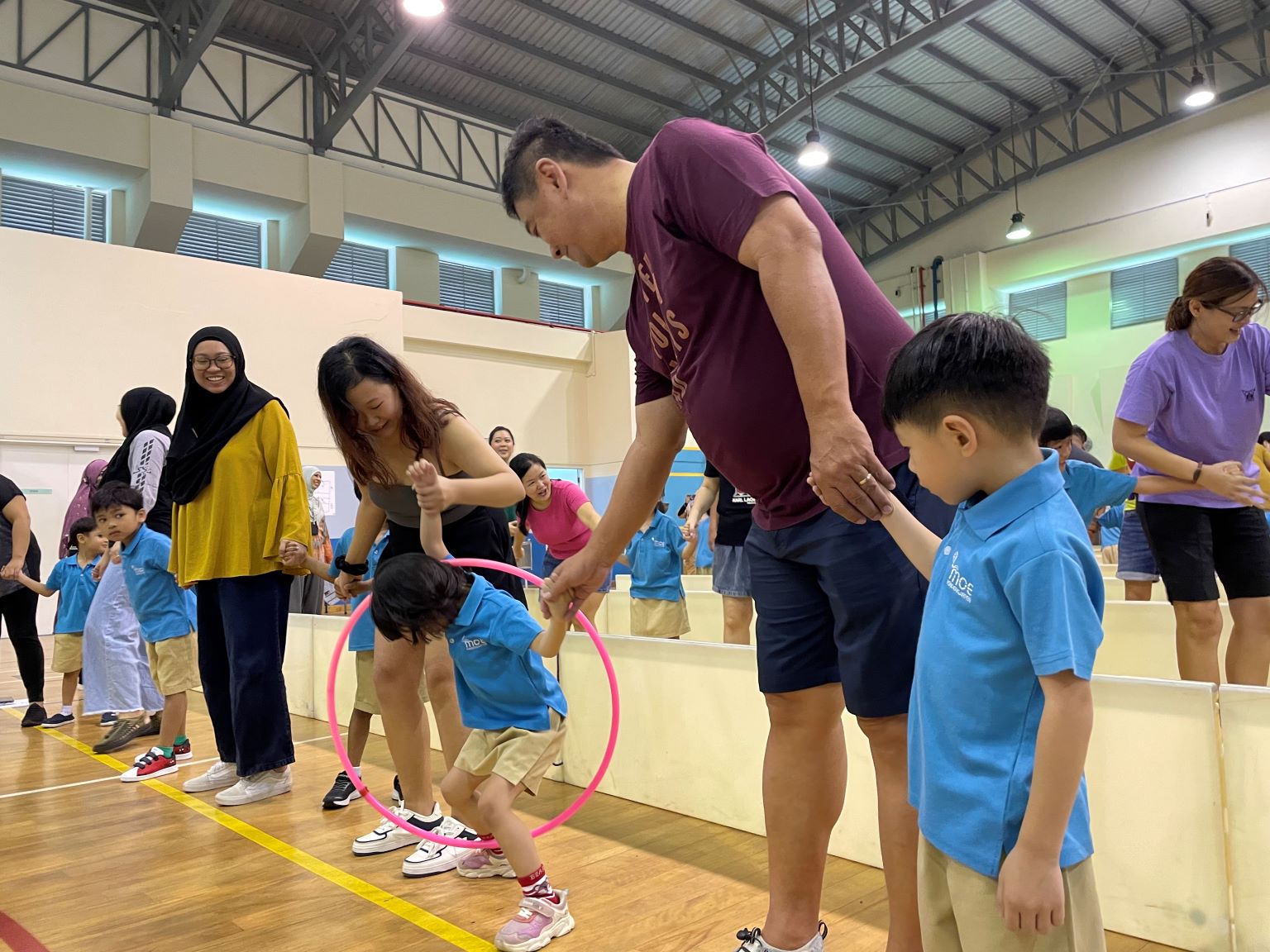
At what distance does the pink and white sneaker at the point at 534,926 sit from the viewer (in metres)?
2.10

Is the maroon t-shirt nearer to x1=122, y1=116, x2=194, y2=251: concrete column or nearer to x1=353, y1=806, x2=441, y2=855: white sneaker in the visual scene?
x1=353, y1=806, x2=441, y2=855: white sneaker

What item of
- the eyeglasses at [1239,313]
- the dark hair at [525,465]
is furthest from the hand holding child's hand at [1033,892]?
the dark hair at [525,465]

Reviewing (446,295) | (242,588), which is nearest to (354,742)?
(242,588)

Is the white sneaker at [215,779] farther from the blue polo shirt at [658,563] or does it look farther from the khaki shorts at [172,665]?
the blue polo shirt at [658,563]

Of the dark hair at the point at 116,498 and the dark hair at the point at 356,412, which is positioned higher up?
the dark hair at the point at 356,412

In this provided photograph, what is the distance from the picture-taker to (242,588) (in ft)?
11.3

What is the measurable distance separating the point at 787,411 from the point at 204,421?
2.80 m

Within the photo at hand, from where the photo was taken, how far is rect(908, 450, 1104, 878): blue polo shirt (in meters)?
1.07

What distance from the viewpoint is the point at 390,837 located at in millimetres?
2900

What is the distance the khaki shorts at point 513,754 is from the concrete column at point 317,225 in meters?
13.3

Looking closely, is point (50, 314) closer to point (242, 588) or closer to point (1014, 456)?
point (242, 588)

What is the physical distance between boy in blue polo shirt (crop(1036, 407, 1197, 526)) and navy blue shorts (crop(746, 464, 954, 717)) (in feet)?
4.39

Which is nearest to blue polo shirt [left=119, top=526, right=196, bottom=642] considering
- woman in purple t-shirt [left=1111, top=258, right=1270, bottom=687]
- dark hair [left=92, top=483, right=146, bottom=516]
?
dark hair [left=92, top=483, right=146, bottom=516]

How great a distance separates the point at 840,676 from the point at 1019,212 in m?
17.7
